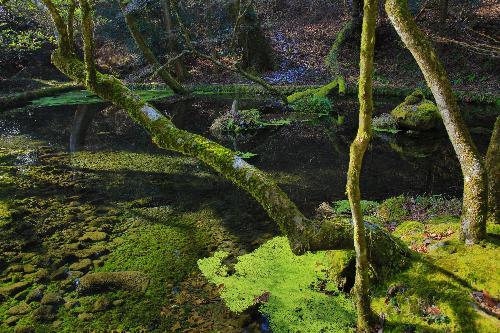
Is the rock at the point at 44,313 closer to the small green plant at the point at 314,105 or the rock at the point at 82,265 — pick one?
the rock at the point at 82,265

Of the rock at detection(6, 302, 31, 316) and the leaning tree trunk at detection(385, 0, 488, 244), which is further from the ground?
the leaning tree trunk at detection(385, 0, 488, 244)

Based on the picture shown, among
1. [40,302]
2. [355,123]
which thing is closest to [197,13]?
[355,123]

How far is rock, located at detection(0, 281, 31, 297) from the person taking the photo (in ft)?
19.5

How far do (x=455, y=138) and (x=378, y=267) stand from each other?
1.64 m

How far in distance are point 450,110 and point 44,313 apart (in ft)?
18.5

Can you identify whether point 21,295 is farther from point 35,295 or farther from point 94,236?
point 94,236

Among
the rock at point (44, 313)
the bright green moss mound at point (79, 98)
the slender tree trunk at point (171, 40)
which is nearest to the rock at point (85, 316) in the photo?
the rock at point (44, 313)

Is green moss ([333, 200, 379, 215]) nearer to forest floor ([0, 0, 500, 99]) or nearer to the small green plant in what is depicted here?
the small green plant

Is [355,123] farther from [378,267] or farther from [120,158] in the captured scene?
[378,267]

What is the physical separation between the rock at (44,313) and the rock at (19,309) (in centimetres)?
13

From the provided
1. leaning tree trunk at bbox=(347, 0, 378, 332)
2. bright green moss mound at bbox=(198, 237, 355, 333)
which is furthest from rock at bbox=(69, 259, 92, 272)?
leaning tree trunk at bbox=(347, 0, 378, 332)

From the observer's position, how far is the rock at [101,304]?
5.50m

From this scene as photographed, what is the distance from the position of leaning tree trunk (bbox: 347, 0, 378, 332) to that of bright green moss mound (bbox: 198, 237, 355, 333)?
3.26ft

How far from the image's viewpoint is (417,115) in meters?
14.7
